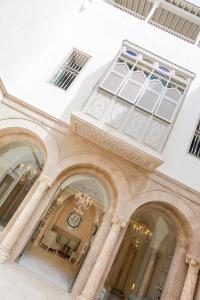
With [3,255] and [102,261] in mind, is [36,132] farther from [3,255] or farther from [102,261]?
[102,261]

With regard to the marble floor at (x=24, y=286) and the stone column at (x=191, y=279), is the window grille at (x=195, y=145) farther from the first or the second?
the marble floor at (x=24, y=286)

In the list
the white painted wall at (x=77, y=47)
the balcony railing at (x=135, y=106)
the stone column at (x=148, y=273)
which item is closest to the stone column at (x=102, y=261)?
the balcony railing at (x=135, y=106)

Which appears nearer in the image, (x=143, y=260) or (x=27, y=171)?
(x=143, y=260)

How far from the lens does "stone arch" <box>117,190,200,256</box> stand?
672cm

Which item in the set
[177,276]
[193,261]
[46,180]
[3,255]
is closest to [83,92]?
[46,180]

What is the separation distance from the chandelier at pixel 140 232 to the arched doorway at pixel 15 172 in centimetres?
552

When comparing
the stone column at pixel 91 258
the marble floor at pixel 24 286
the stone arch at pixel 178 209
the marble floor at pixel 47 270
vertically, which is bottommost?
the marble floor at pixel 24 286

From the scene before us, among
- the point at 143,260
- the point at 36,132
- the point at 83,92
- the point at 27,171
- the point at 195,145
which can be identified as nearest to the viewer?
the point at 36,132

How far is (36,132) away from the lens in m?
7.02

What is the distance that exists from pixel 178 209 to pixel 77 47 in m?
6.38

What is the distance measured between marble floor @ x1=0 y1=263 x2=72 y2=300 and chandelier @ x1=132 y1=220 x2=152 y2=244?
19.5ft

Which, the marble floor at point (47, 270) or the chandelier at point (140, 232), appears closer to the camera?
the marble floor at point (47, 270)

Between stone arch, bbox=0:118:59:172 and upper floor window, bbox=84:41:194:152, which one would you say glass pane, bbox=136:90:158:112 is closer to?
upper floor window, bbox=84:41:194:152

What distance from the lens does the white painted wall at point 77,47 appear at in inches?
268
